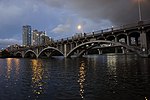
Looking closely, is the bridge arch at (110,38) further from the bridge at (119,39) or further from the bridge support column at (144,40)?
the bridge support column at (144,40)

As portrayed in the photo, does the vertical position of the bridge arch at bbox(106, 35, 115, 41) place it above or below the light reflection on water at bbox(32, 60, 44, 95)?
above

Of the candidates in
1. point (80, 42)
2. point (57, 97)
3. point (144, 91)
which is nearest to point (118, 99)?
point (144, 91)

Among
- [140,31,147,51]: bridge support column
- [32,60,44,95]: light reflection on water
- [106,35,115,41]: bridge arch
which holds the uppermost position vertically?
[106,35,115,41]: bridge arch

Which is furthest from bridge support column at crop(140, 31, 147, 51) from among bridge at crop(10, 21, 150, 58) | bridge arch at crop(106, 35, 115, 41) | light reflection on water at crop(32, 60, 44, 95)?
light reflection on water at crop(32, 60, 44, 95)

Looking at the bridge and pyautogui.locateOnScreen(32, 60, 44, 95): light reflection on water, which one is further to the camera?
the bridge

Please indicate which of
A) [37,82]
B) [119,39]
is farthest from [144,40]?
[37,82]

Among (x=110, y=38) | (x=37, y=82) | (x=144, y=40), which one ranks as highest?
(x=110, y=38)

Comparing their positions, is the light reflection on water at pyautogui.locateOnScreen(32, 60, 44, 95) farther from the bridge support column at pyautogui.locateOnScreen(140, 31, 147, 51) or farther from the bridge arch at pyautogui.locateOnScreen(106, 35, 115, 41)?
the bridge arch at pyautogui.locateOnScreen(106, 35, 115, 41)

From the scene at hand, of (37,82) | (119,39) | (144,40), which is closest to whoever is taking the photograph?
(37,82)

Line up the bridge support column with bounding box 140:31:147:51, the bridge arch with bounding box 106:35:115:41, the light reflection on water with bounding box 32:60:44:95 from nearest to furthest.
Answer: the light reflection on water with bounding box 32:60:44:95 → the bridge support column with bounding box 140:31:147:51 → the bridge arch with bounding box 106:35:115:41

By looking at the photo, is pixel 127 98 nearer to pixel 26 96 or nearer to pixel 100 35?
pixel 26 96

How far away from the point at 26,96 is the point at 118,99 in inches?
305

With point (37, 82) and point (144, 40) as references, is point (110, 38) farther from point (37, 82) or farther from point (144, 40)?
point (37, 82)

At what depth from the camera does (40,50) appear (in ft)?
478
